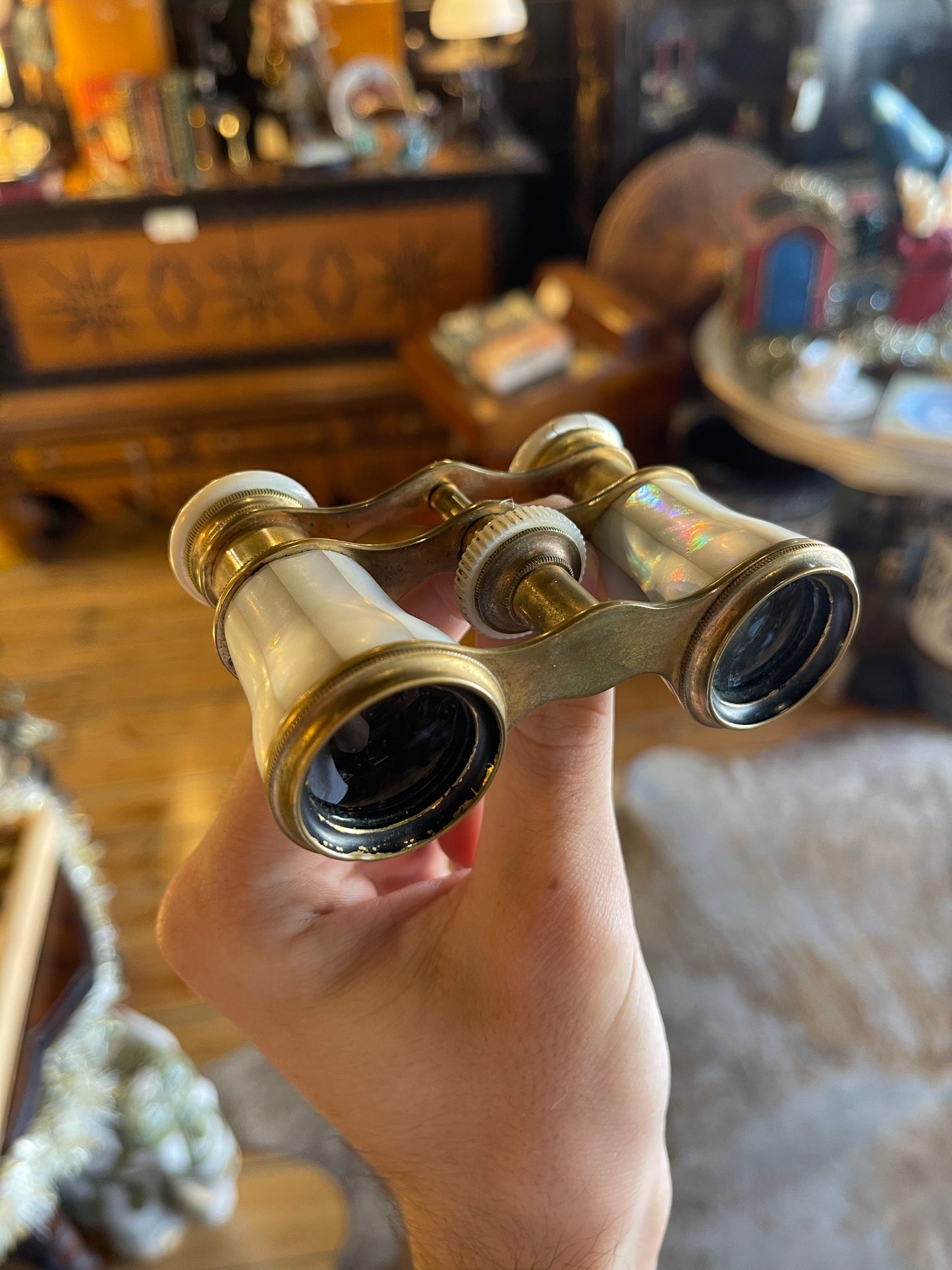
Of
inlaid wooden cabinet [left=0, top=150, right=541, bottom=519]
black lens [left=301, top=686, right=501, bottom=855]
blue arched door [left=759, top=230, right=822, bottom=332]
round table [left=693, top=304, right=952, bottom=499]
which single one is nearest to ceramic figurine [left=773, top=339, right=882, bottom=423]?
round table [left=693, top=304, right=952, bottom=499]

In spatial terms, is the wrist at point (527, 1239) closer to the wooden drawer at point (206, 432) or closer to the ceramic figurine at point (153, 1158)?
the ceramic figurine at point (153, 1158)

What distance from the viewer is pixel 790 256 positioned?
169cm

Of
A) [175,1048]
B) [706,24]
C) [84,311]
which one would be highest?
[706,24]

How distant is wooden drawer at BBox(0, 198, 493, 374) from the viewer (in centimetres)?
219

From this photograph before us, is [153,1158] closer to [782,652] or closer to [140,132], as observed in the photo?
[782,652]

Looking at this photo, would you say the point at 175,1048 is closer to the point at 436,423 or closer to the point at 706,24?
the point at 436,423

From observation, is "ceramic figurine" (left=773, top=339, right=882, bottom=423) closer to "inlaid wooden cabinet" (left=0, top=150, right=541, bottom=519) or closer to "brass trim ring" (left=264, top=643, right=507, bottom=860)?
"inlaid wooden cabinet" (left=0, top=150, right=541, bottom=519)

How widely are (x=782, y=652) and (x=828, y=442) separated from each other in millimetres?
1153

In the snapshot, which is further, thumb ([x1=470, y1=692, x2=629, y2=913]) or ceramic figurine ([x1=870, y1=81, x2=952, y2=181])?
ceramic figurine ([x1=870, y1=81, x2=952, y2=181])

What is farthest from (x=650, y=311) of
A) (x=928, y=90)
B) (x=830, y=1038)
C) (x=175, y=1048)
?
(x=175, y=1048)

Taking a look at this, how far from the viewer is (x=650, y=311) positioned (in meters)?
1.94

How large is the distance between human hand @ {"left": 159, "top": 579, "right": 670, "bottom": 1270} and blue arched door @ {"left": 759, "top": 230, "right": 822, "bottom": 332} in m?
1.43

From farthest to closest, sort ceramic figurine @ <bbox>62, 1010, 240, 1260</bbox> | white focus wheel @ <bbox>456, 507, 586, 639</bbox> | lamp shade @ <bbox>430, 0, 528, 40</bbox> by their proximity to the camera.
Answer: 1. lamp shade @ <bbox>430, 0, 528, 40</bbox>
2. ceramic figurine @ <bbox>62, 1010, 240, 1260</bbox>
3. white focus wheel @ <bbox>456, 507, 586, 639</bbox>

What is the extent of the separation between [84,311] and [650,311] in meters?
1.33
